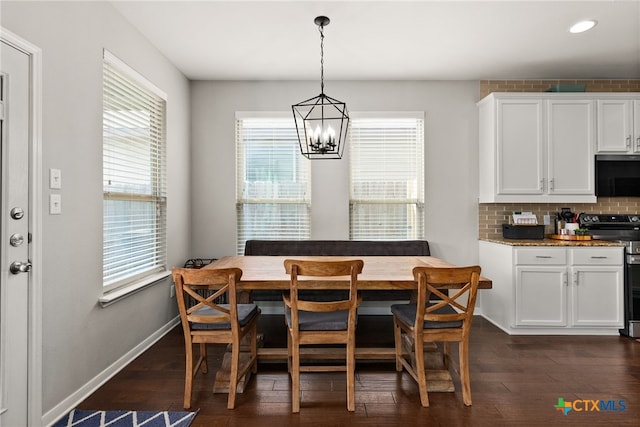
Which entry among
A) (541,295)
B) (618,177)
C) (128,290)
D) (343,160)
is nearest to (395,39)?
(343,160)

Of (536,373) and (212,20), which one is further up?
(212,20)

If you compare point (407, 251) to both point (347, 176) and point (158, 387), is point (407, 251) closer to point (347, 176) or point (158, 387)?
point (347, 176)

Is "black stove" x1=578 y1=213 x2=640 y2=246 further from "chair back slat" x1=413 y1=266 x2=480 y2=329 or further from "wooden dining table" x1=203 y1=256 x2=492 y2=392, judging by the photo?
"chair back slat" x1=413 y1=266 x2=480 y2=329

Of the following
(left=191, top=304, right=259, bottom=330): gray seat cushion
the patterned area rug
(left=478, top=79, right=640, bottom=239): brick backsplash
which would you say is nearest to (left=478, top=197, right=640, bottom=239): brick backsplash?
(left=478, top=79, right=640, bottom=239): brick backsplash

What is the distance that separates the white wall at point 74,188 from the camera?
2074 mm

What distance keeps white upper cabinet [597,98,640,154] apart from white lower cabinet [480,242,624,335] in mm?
1097

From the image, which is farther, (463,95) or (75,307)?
(463,95)

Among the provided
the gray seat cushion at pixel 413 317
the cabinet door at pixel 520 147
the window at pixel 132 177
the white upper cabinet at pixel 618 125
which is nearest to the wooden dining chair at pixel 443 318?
the gray seat cushion at pixel 413 317

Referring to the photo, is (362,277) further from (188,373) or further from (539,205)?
(539,205)

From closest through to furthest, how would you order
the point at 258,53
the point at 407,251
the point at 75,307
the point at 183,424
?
the point at 183,424, the point at 75,307, the point at 258,53, the point at 407,251

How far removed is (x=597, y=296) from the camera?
361cm

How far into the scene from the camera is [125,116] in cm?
296

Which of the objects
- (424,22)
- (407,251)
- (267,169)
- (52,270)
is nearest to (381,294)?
(407,251)

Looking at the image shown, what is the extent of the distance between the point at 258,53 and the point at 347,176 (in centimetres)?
160
